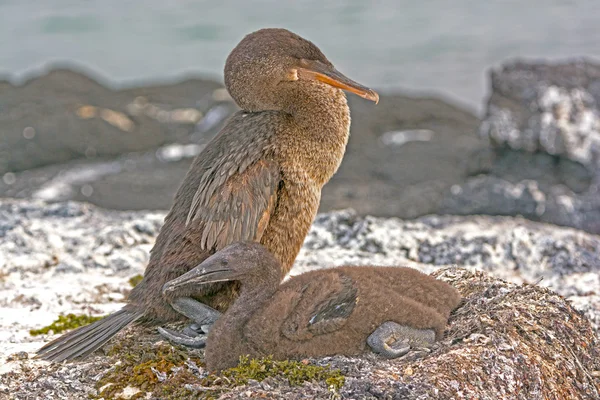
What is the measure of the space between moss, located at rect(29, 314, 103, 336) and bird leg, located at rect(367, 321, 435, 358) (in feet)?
9.28

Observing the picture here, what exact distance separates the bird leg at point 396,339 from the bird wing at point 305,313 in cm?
23

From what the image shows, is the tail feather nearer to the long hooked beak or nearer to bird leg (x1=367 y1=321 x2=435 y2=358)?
bird leg (x1=367 y1=321 x2=435 y2=358)

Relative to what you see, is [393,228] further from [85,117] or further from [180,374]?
[85,117]

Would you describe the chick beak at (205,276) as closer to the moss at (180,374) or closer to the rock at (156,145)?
the moss at (180,374)

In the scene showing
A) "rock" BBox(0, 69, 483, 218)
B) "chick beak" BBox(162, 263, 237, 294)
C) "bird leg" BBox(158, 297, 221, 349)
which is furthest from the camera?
"rock" BBox(0, 69, 483, 218)

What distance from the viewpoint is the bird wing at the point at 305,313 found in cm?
486

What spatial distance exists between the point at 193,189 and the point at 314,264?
2.67m

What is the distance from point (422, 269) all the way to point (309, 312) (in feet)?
11.3

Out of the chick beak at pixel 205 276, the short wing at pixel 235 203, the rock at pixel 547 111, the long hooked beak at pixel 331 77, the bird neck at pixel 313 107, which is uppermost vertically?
the long hooked beak at pixel 331 77

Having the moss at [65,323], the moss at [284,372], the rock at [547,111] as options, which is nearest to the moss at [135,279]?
the moss at [65,323]

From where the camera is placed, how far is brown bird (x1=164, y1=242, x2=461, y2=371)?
192 inches

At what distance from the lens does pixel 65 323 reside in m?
6.64

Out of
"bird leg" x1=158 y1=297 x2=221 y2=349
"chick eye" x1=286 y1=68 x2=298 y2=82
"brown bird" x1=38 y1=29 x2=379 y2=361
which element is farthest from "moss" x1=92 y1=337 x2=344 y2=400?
"chick eye" x1=286 y1=68 x2=298 y2=82

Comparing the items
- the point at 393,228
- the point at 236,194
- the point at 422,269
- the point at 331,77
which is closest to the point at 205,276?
the point at 236,194
